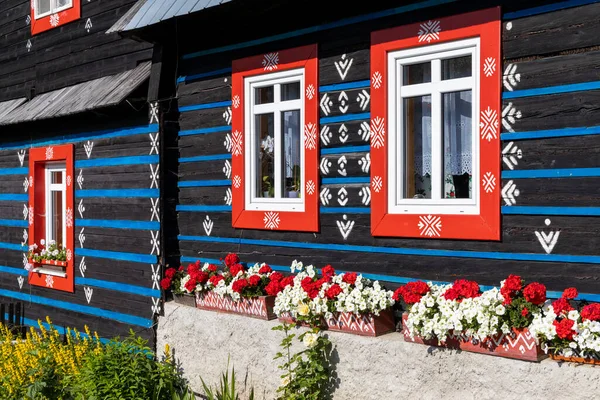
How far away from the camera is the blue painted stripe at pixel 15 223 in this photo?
962 cm

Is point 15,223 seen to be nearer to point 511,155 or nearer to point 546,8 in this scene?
point 511,155

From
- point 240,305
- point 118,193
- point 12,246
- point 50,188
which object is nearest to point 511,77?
point 240,305

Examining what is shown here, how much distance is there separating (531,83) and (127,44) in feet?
16.9

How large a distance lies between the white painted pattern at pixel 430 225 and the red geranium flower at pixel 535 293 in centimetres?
93

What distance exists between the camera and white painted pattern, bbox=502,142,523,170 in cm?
474

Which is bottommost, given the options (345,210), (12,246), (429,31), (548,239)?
(12,246)

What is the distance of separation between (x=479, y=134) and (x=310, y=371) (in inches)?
88.1

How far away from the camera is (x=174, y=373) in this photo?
6730 mm

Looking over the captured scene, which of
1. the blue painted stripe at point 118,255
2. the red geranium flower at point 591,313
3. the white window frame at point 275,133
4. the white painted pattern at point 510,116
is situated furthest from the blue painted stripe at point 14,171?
the red geranium flower at point 591,313

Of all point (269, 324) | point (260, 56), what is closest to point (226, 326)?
point (269, 324)

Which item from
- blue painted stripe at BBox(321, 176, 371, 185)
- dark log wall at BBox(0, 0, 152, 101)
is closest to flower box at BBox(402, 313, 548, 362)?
blue painted stripe at BBox(321, 176, 371, 185)

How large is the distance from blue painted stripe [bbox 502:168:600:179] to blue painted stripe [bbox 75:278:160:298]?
4.11 meters

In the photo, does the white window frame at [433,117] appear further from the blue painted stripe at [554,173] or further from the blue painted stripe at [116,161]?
the blue painted stripe at [116,161]

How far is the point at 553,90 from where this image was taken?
4602mm
